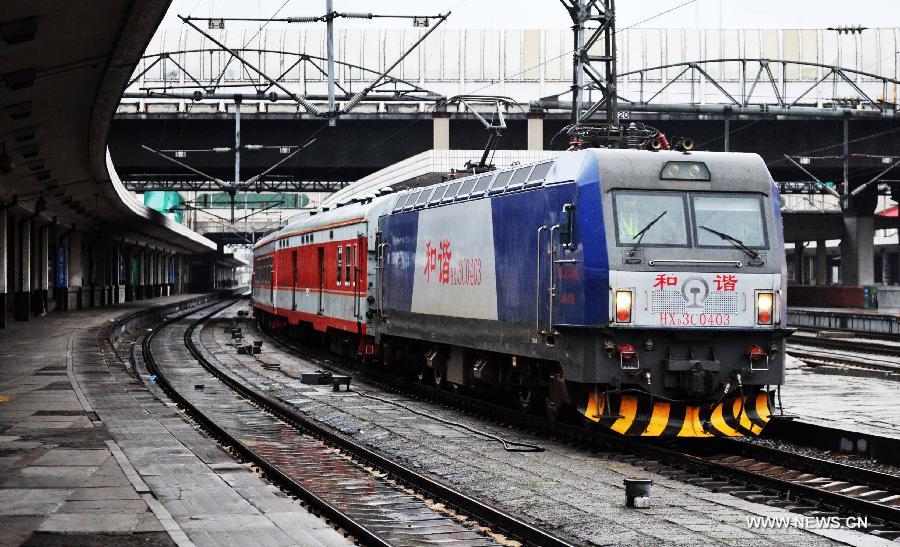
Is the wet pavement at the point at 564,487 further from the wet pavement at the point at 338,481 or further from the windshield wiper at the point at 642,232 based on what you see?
the windshield wiper at the point at 642,232

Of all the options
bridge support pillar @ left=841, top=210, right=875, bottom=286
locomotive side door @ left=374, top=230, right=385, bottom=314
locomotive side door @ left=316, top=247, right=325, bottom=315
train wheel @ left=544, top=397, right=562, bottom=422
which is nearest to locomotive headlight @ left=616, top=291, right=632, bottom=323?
train wheel @ left=544, top=397, right=562, bottom=422

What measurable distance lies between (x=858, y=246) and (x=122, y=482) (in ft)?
189

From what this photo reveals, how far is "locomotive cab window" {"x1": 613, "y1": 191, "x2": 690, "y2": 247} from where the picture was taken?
13609 millimetres

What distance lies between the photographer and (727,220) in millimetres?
14023

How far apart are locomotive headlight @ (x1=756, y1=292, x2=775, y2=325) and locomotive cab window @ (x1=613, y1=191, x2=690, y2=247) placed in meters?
1.09

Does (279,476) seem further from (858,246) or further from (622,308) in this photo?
(858,246)

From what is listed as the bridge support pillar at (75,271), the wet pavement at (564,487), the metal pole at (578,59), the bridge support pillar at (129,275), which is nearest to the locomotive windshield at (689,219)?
the wet pavement at (564,487)

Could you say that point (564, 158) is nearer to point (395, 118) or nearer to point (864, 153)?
point (395, 118)

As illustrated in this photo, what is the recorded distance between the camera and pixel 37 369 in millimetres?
24547

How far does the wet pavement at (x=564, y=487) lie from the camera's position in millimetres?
9414

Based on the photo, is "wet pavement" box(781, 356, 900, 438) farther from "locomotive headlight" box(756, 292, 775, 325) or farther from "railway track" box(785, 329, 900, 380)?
"locomotive headlight" box(756, 292, 775, 325)

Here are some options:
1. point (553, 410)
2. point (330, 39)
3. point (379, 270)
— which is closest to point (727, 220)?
point (553, 410)

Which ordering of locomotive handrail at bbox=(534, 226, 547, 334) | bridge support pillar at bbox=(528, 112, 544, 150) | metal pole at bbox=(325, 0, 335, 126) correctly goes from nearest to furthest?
1. locomotive handrail at bbox=(534, 226, 547, 334)
2. metal pole at bbox=(325, 0, 335, 126)
3. bridge support pillar at bbox=(528, 112, 544, 150)

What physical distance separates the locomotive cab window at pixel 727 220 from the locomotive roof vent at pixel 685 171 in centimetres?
23
